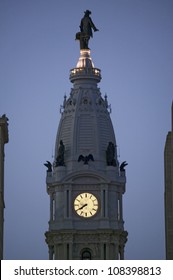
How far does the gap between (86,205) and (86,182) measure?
12.1 ft

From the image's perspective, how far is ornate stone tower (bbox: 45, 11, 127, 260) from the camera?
180250 millimetres

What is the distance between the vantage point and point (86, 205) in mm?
183625

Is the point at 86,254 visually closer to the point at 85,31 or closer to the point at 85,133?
the point at 85,133

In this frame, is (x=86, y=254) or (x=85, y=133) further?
(x=85, y=133)

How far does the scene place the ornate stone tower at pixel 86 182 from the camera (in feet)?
591

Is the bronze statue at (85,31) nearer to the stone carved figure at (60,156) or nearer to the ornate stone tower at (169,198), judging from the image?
the stone carved figure at (60,156)

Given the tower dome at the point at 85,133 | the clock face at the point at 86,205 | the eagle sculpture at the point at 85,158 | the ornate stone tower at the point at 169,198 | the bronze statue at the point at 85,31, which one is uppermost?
the bronze statue at the point at 85,31

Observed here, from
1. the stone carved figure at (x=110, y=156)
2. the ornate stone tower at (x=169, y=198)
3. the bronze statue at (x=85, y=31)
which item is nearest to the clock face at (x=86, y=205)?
the stone carved figure at (x=110, y=156)

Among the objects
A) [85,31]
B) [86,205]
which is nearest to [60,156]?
[86,205]
